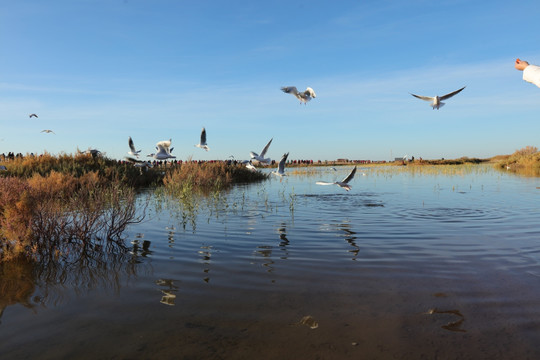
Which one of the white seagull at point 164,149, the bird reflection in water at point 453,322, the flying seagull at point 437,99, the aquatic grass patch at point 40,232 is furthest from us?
the white seagull at point 164,149

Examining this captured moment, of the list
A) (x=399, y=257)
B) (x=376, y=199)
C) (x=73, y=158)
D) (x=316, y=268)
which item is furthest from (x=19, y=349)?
(x=73, y=158)

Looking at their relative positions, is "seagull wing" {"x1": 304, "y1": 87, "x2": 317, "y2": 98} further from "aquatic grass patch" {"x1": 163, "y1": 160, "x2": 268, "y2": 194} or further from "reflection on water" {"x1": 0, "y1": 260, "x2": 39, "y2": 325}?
"reflection on water" {"x1": 0, "y1": 260, "x2": 39, "y2": 325}

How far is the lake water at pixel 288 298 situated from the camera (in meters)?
3.84

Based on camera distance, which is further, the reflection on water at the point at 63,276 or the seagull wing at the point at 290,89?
the seagull wing at the point at 290,89

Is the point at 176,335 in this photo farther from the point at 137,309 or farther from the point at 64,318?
the point at 64,318

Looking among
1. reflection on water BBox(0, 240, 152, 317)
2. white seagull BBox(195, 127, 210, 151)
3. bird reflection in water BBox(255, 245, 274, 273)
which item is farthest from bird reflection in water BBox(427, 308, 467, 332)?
white seagull BBox(195, 127, 210, 151)

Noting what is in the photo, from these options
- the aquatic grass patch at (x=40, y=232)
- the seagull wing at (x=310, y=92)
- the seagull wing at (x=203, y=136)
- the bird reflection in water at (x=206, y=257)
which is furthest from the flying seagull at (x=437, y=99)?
the aquatic grass patch at (x=40, y=232)

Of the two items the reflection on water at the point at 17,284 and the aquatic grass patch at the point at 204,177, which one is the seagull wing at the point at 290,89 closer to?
the aquatic grass patch at the point at 204,177

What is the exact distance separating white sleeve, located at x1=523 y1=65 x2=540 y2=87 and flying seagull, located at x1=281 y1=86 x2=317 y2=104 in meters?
6.24

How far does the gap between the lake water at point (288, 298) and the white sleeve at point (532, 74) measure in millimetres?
2947

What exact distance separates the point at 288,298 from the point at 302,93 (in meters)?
7.77

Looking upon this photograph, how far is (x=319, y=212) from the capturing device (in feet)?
42.4

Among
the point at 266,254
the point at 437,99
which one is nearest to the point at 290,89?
the point at 437,99

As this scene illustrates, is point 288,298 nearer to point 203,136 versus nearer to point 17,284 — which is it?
point 17,284
